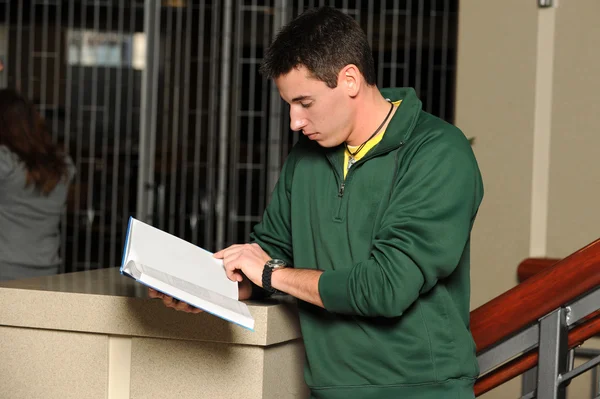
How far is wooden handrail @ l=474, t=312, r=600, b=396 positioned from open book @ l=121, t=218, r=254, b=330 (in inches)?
23.3

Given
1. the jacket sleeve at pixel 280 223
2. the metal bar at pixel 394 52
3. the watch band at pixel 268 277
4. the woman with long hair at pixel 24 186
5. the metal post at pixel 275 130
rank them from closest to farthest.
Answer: the watch band at pixel 268 277, the jacket sleeve at pixel 280 223, the woman with long hair at pixel 24 186, the metal post at pixel 275 130, the metal bar at pixel 394 52

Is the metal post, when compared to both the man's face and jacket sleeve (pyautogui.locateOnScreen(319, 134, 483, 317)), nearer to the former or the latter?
the man's face

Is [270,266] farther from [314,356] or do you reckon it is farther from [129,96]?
[129,96]

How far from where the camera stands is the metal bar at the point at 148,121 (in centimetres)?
487

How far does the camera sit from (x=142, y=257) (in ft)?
5.28

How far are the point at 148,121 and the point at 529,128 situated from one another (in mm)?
2157

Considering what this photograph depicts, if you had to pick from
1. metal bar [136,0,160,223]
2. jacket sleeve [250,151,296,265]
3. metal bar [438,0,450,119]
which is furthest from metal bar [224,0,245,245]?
jacket sleeve [250,151,296,265]

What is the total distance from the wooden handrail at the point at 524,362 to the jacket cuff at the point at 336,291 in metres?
0.46

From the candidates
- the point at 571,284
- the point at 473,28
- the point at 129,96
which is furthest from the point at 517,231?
the point at 129,96

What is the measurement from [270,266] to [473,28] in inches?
93.5

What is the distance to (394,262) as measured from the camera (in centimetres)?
158

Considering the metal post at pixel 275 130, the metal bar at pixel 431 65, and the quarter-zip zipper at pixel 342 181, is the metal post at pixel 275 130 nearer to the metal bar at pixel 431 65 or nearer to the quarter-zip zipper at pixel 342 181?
the metal bar at pixel 431 65

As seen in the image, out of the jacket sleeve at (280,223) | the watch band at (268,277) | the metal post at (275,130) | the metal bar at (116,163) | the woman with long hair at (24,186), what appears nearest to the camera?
the watch band at (268,277)

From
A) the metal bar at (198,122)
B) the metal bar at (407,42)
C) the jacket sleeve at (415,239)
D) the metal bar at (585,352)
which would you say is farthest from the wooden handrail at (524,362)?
the metal bar at (198,122)
